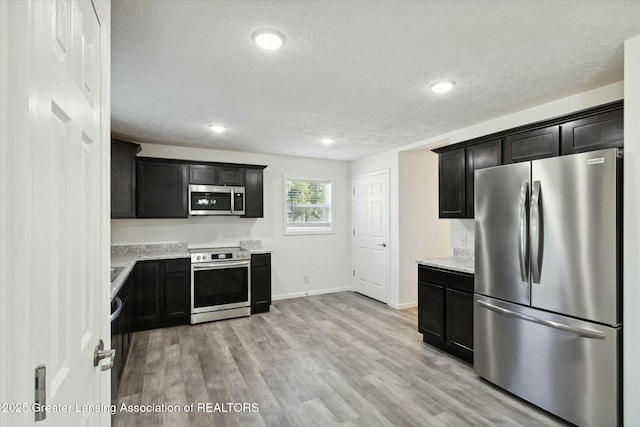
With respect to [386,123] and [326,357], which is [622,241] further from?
[326,357]

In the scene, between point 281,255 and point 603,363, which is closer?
point 603,363

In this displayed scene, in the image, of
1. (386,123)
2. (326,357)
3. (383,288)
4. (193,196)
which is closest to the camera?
(326,357)

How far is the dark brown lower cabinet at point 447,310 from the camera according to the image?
2.98 m

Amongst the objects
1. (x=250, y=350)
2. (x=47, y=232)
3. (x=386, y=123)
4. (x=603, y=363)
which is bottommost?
(x=250, y=350)

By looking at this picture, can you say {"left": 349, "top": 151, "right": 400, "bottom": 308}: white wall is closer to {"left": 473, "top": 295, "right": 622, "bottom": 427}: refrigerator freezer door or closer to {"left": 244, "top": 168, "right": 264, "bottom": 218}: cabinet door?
{"left": 244, "top": 168, "right": 264, "bottom": 218}: cabinet door

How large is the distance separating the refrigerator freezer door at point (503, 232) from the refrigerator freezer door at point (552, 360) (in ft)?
0.49

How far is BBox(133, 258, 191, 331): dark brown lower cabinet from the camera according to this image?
389cm

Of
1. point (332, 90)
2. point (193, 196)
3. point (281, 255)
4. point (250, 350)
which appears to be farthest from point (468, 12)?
point (281, 255)

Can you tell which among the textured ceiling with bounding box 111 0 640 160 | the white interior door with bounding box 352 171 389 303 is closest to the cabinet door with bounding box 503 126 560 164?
the textured ceiling with bounding box 111 0 640 160

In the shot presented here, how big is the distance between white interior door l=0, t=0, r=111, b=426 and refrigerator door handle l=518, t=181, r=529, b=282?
2.53 m

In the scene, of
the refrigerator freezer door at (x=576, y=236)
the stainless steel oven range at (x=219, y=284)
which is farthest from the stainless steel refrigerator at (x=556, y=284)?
the stainless steel oven range at (x=219, y=284)

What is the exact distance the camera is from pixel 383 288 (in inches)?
201

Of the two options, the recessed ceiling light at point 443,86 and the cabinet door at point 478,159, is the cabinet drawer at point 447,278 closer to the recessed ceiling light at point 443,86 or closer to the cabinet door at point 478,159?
the cabinet door at point 478,159

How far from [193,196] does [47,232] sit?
159 inches
